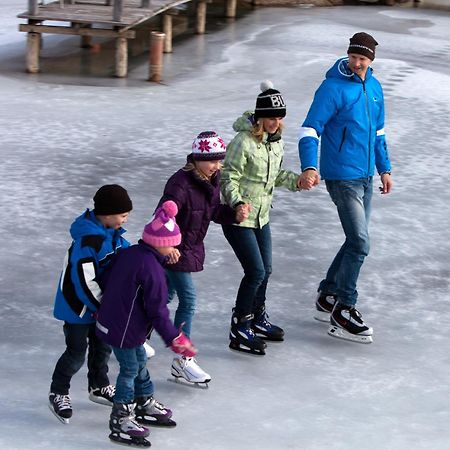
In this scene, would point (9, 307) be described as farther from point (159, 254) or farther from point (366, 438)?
point (366, 438)

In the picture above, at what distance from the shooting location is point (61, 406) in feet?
19.4

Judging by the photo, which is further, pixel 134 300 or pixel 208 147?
pixel 208 147

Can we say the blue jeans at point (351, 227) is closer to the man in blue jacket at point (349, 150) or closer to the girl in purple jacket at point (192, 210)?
the man in blue jacket at point (349, 150)

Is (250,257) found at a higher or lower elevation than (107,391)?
higher

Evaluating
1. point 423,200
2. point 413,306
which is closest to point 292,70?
point 423,200

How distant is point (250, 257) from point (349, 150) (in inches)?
40.0

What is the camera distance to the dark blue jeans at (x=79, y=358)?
19.4 feet

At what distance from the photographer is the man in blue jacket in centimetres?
721

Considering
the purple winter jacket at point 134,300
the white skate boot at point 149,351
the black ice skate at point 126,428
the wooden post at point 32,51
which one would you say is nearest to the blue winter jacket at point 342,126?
the white skate boot at point 149,351

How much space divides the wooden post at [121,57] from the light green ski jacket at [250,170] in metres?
8.46

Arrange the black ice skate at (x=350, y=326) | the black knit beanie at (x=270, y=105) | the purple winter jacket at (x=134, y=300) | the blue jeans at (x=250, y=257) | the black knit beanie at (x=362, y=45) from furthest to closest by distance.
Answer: the black ice skate at (x=350, y=326)
the black knit beanie at (x=362, y=45)
the blue jeans at (x=250, y=257)
the black knit beanie at (x=270, y=105)
the purple winter jacket at (x=134, y=300)

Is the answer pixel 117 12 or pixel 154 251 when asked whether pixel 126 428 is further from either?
pixel 117 12

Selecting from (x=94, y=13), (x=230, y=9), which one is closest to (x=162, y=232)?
(x=94, y=13)

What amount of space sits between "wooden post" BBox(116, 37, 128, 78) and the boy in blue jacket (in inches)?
376
